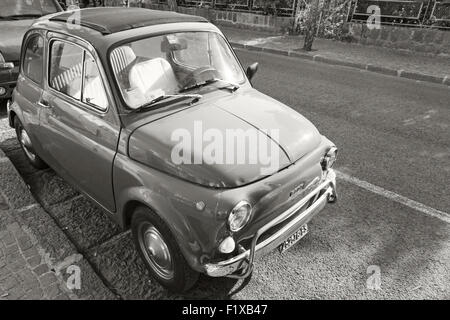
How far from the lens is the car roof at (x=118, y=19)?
290cm

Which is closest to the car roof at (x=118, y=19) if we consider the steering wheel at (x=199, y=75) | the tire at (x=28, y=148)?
the steering wheel at (x=199, y=75)

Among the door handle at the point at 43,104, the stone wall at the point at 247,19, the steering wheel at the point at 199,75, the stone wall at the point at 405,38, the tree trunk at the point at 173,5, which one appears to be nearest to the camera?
the steering wheel at the point at 199,75

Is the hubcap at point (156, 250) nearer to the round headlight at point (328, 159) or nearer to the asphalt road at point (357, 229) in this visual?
the asphalt road at point (357, 229)

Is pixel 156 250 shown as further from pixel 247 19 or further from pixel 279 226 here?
pixel 247 19

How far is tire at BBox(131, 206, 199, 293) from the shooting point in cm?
243

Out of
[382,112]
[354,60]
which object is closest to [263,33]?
[354,60]

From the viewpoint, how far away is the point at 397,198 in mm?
3836

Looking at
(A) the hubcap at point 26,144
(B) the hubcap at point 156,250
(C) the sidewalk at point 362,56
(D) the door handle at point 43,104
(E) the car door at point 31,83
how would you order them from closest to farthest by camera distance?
(B) the hubcap at point 156,250 < (D) the door handle at point 43,104 < (E) the car door at point 31,83 < (A) the hubcap at point 26,144 < (C) the sidewalk at point 362,56

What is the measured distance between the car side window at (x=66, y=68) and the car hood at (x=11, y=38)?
2953 mm

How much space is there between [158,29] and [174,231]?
180 cm

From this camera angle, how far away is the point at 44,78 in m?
3.40

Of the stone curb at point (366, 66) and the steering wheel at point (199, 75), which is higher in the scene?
the steering wheel at point (199, 75)

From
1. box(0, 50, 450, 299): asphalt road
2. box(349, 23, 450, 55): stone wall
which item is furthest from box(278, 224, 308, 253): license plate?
box(349, 23, 450, 55): stone wall

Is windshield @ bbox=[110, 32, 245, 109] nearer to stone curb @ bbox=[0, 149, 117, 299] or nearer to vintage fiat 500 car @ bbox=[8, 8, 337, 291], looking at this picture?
vintage fiat 500 car @ bbox=[8, 8, 337, 291]
